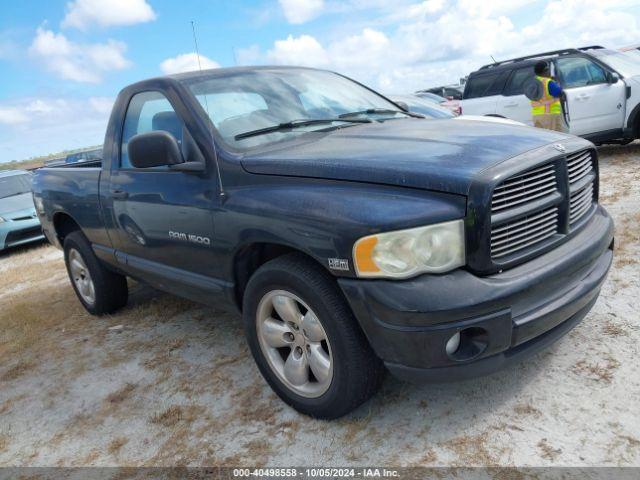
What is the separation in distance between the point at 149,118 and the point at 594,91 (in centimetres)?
704

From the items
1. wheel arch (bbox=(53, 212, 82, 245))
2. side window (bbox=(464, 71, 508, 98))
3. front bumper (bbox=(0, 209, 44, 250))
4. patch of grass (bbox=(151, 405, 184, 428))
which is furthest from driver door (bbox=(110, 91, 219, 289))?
side window (bbox=(464, 71, 508, 98))

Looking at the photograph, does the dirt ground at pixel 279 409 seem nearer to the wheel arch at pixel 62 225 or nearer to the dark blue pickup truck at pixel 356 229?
the dark blue pickup truck at pixel 356 229

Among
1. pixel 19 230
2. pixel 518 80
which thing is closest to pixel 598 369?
pixel 518 80

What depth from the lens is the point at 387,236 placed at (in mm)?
2053

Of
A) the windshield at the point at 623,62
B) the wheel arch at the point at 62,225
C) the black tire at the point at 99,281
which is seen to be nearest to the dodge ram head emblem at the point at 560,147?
the black tire at the point at 99,281

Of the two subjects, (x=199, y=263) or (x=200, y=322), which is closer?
(x=199, y=263)

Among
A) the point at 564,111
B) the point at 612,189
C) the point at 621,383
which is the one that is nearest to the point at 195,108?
the point at 621,383

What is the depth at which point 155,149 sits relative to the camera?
281 cm

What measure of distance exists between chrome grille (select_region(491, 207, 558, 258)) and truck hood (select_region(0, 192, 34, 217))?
31.0 ft

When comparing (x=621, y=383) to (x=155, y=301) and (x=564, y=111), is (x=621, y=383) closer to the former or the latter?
(x=155, y=301)

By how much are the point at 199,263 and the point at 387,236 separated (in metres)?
1.40

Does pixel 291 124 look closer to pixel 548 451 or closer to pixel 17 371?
pixel 548 451

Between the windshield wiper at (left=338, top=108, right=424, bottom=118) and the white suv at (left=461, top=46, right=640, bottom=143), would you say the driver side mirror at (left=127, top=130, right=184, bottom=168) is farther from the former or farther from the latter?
the white suv at (left=461, top=46, right=640, bottom=143)

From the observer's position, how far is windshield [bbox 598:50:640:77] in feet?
26.0
